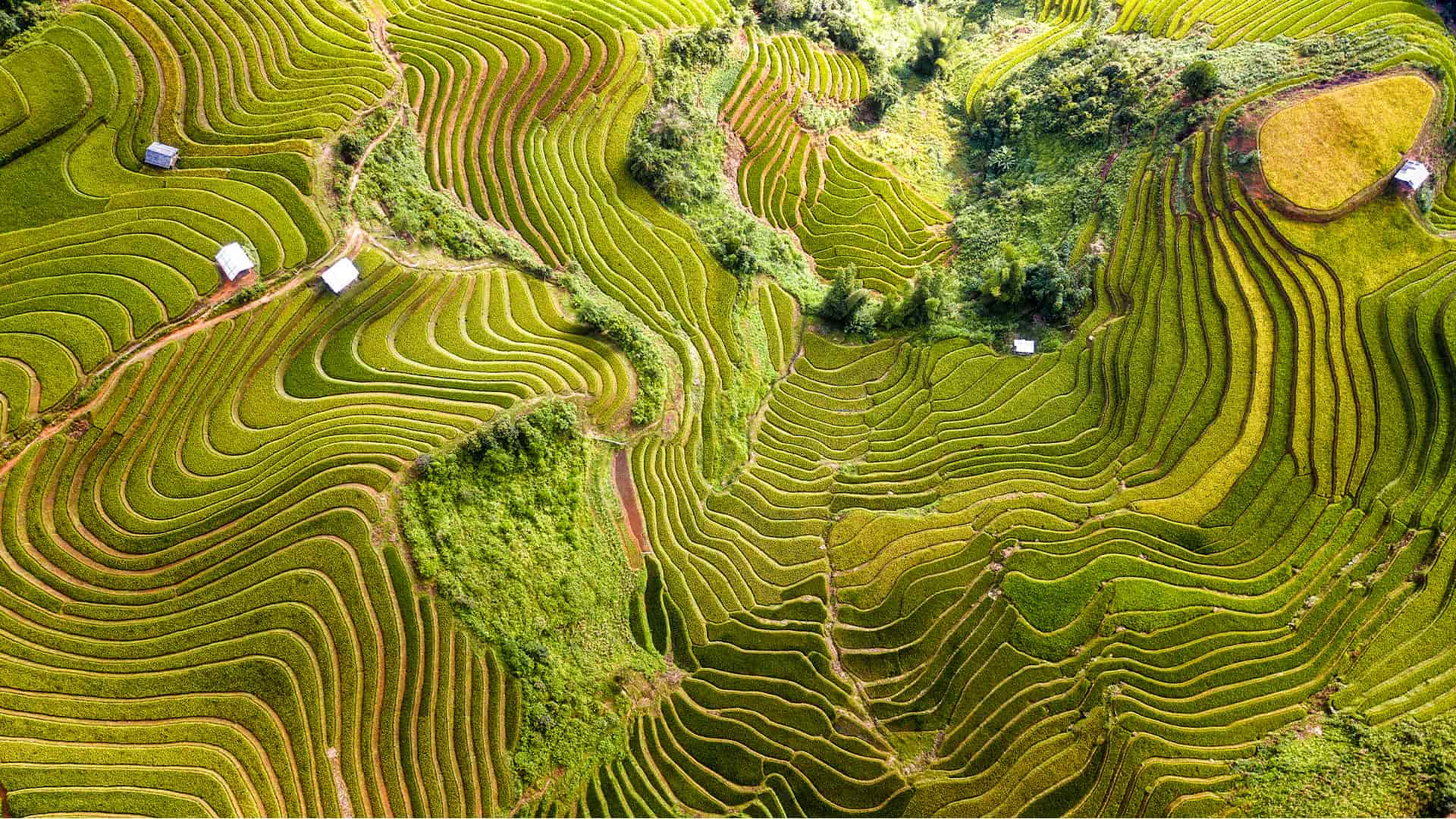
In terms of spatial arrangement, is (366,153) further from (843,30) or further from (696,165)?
(843,30)

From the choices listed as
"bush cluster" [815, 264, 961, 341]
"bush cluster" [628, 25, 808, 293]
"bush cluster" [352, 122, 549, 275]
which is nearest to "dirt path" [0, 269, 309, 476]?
"bush cluster" [352, 122, 549, 275]

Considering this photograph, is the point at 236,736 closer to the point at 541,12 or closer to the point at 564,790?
the point at 564,790

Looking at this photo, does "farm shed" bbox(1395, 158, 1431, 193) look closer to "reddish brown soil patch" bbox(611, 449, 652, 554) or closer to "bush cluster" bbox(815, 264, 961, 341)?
"bush cluster" bbox(815, 264, 961, 341)

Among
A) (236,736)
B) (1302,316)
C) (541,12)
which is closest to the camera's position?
(236,736)

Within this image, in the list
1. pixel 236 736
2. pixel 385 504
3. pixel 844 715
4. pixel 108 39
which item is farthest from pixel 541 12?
pixel 844 715

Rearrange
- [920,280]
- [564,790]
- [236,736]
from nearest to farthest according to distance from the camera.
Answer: [236,736] < [564,790] < [920,280]
